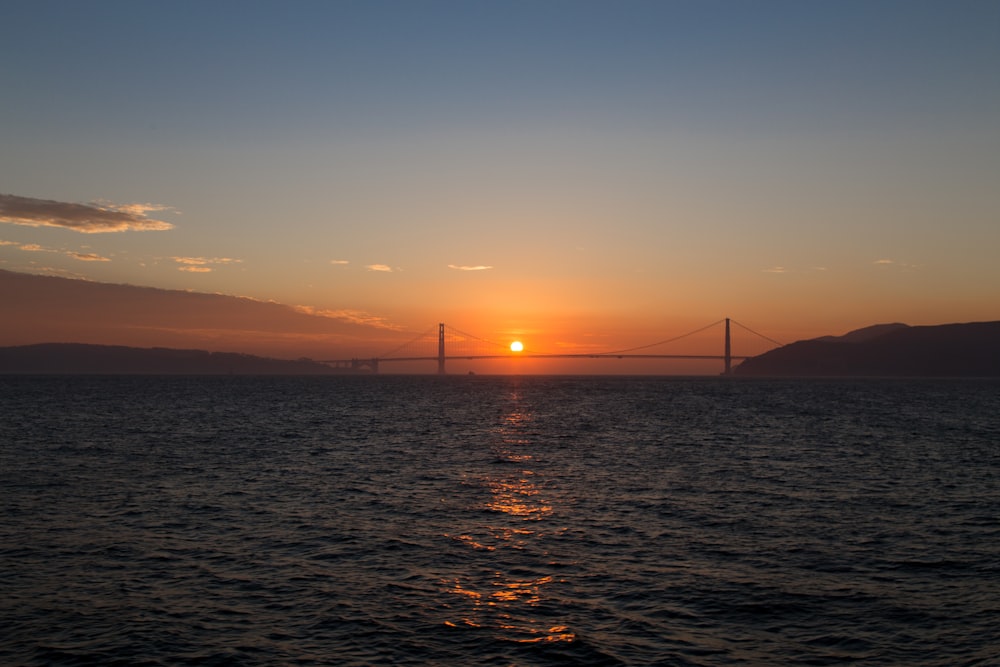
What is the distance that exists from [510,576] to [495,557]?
6.49 ft

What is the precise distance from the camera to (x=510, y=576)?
2000 centimetres

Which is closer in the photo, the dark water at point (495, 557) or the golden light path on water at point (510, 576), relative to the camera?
the dark water at point (495, 557)

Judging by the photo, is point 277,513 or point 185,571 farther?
point 277,513

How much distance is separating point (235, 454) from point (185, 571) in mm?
26689

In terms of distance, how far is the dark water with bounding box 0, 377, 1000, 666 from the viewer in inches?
604

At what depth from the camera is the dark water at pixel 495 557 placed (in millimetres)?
15344

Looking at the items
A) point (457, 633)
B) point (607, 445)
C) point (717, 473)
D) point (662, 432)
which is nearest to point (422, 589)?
point (457, 633)

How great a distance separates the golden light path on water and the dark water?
0.09 m

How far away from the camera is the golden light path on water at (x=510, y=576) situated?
53.3 feet

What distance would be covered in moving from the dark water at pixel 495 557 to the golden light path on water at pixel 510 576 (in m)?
0.09

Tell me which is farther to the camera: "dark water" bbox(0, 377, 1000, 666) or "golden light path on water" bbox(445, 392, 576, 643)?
"golden light path on water" bbox(445, 392, 576, 643)

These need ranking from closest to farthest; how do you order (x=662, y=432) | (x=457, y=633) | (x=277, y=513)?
(x=457, y=633) → (x=277, y=513) → (x=662, y=432)

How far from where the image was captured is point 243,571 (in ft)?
66.6

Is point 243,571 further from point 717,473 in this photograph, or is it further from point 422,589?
point 717,473
